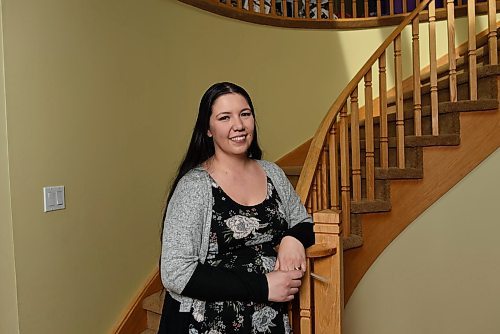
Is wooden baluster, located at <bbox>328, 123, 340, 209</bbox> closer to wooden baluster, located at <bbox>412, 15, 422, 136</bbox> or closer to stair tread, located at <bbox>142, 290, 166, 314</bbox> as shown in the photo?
wooden baluster, located at <bbox>412, 15, 422, 136</bbox>

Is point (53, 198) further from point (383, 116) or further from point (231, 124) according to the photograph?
point (383, 116)

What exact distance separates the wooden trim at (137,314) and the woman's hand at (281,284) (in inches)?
56.9

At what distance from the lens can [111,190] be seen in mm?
2568

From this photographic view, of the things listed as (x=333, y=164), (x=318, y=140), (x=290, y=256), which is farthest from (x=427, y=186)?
(x=290, y=256)

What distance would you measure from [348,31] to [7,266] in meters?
3.22

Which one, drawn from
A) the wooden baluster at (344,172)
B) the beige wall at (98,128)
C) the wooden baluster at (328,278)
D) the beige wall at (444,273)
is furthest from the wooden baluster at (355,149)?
the wooden baluster at (328,278)

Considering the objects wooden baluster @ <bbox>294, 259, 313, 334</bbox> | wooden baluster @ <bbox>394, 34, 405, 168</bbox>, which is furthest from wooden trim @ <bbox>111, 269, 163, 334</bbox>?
wooden baluster @ <bbox>394, 34, 405, 168</bbox>

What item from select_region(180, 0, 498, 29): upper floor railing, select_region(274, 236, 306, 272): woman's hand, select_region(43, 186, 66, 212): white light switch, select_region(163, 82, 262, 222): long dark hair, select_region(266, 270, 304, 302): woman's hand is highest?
select_region(180, 0, 498, 29): upper floor railing

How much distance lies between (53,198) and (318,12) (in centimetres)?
282

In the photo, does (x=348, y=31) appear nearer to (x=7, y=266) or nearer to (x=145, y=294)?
(x=145, y=294)

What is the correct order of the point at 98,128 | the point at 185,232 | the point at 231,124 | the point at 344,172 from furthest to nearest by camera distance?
the point at 344,172
the point at 98,128
the point at 231,124
the point at 185,232

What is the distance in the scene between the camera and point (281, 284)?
132cm

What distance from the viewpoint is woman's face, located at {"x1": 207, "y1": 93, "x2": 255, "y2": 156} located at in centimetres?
137

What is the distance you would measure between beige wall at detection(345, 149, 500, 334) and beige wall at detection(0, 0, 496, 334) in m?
1.32
